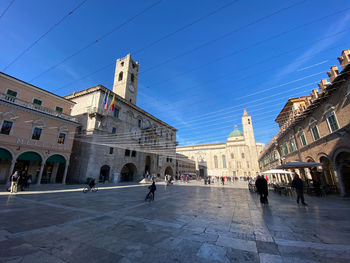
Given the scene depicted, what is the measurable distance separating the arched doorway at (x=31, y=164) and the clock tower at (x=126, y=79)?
1791cm

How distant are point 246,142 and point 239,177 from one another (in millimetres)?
14577

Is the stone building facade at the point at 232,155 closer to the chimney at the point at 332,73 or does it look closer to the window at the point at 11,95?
the chimney at the point at 332,73

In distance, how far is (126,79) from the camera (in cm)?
3139

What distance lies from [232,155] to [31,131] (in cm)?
6312

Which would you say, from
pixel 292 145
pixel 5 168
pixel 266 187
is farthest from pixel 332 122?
pixel 5 168

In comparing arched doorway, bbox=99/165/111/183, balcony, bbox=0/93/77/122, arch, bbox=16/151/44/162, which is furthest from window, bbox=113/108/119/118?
arch, bbox=16/151/44/162

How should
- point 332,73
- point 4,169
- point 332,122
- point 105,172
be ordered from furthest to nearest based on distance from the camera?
1. point 105,172
2. point 4,169
3. point 332,122
4. point 332,73

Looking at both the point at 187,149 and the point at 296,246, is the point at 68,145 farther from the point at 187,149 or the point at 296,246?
the point at 187,149

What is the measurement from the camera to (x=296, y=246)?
138 inches

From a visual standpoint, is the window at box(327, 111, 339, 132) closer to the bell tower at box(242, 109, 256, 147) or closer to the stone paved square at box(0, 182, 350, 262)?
the stone paved square at box(0, 182, 350, 262)

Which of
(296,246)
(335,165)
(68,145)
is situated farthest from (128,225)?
(68,145)

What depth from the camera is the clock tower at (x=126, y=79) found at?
3117 centimetres

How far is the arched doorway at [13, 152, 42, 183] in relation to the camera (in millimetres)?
16028

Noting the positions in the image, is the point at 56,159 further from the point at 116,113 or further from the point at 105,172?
the point at 116,113
